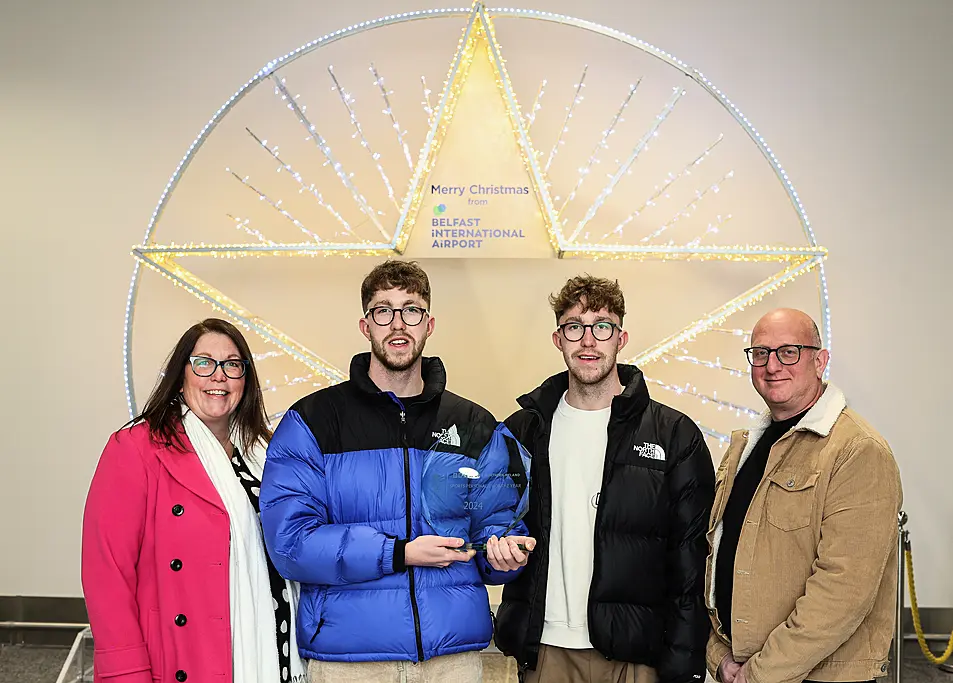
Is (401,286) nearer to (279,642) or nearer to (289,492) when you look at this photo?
(289,492)

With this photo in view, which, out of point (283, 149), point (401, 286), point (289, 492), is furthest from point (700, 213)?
point (289, 492)

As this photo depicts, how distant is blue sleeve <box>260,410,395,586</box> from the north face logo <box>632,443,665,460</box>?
72 cm

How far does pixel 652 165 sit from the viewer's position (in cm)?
454

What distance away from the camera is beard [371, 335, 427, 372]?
2.37 m

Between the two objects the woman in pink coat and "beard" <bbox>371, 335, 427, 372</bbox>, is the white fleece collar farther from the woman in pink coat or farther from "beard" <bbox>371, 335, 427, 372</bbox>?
the woman in pink coat

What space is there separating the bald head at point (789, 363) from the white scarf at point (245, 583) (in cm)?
140

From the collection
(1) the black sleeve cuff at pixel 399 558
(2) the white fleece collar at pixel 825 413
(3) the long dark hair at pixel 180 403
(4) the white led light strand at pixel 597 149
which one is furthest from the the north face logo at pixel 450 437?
(4) the white led light strand at pixel 597 149

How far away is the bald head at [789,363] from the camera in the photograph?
7.75 ft

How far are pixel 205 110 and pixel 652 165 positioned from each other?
7.70ft

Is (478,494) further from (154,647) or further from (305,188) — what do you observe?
(305,188)

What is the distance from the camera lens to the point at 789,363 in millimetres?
2365

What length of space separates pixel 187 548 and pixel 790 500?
1518 mm

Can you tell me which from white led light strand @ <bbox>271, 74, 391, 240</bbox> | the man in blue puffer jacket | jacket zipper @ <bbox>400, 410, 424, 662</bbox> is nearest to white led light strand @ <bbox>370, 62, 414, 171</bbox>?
white led light strand @ <bbox>271, 74, 391, 240</bbox>

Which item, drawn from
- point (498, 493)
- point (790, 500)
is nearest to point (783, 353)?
point (790, 500)
